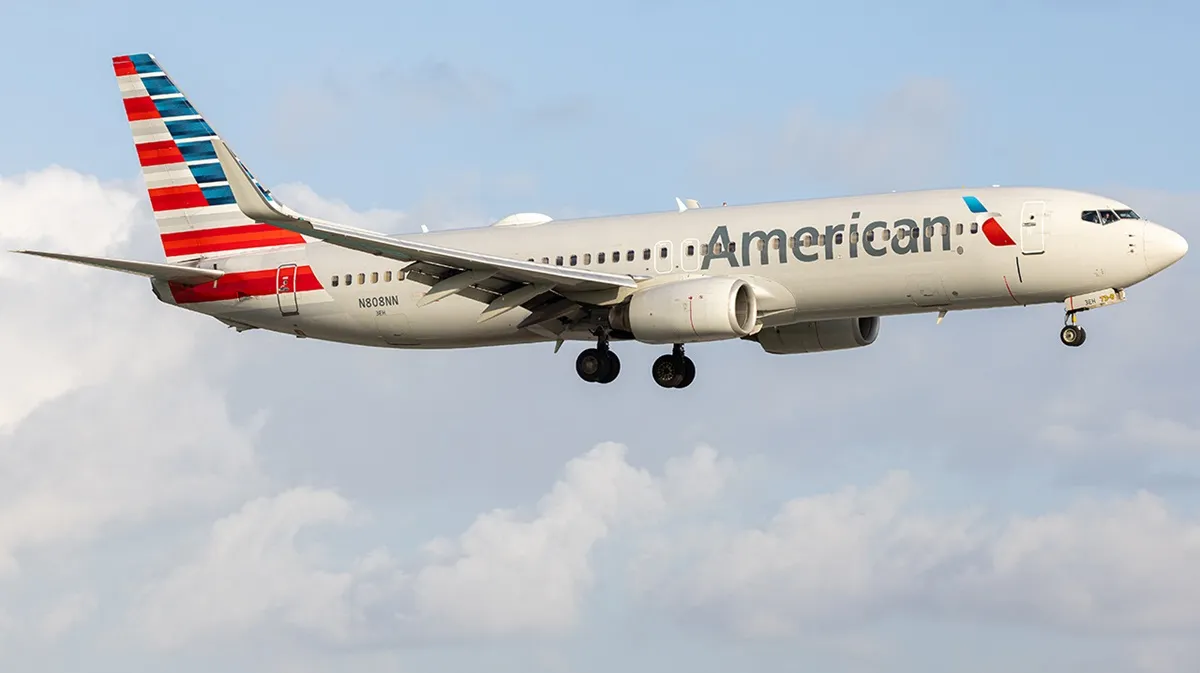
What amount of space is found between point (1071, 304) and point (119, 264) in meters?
25.0

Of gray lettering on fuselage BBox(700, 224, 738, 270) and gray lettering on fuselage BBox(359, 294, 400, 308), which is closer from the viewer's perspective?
gray lettering on fuselage BBox(700, 224, 738, 270)

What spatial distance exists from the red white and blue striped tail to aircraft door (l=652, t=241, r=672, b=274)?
11.2 meters

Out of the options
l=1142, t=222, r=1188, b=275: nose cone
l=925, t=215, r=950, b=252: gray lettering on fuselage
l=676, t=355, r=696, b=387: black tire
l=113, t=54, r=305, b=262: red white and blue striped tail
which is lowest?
l=676, t=355, r=696, b=387: black tire

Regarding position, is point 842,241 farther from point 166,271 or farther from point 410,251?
point 166,271

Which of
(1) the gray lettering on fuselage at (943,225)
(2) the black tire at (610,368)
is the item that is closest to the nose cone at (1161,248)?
(1) the gray lettering on fuselage at (943,225)

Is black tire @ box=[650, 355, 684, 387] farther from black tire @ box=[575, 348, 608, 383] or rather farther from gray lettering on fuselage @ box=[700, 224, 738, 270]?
gray lettering on fuselage @ box=[700, 224, 738, 270]

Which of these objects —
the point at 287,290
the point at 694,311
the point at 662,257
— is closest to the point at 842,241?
the point at 694,311

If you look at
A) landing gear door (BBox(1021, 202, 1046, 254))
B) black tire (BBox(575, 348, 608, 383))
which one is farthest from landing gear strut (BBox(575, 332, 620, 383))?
landing gear door (BBox(1021, 202, 1046, 254))

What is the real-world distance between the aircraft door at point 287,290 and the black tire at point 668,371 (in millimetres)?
10205

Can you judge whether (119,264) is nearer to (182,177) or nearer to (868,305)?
(182,177)

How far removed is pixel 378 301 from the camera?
51.7 metres

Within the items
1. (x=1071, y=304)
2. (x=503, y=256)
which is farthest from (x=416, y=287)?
(x=1071, y=304)

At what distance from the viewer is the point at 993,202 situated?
45438 mm

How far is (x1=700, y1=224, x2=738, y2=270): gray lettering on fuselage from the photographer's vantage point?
47281mm
